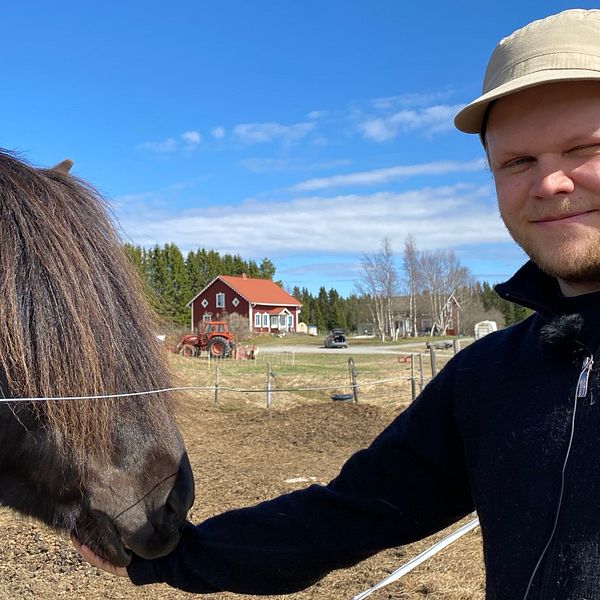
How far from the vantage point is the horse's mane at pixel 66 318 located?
156cm

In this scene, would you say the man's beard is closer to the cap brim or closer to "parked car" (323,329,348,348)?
the cap brim

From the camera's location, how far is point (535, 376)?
4.03 feet

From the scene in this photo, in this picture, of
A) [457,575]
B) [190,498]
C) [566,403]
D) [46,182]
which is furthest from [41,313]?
[457,575]

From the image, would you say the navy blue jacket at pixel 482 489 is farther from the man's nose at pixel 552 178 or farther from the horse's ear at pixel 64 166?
the horse's ear at pixel 64 166

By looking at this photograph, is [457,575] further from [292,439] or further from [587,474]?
[292,439]

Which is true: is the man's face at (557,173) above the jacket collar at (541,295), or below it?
above

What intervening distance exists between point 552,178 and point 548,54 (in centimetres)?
23

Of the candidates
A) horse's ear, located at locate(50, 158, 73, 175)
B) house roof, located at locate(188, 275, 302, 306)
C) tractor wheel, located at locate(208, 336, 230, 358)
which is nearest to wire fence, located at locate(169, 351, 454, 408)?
tractor wheel, located at locate(208, 336, 230, 358)

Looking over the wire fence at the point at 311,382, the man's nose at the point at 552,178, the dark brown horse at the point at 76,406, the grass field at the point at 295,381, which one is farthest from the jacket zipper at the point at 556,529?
the grass field at the point at 295,381

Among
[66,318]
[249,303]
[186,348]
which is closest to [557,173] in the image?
[66,318]

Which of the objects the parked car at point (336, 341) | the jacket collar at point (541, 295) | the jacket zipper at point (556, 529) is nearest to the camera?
the jacket zipper at point (556, 529)

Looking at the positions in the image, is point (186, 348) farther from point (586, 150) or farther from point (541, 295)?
point (586, 150)

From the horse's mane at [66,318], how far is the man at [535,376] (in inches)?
30.0

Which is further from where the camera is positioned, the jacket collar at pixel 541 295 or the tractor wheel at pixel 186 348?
the tractor wheel at pixel 186 348
